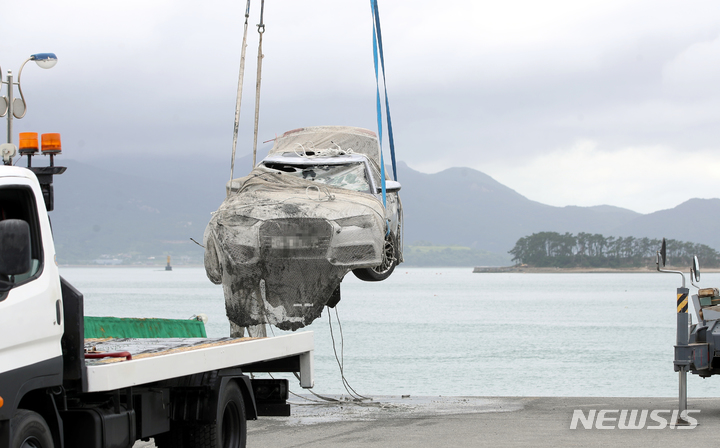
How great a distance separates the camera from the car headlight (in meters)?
9.99

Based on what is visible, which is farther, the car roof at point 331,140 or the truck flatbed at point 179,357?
the car roof at point 331,140

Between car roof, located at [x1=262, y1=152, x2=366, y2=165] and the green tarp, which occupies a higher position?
car roof, located at [x1=262, y1=152, x2=366, y2=165]

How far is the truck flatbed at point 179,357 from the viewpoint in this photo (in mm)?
5430

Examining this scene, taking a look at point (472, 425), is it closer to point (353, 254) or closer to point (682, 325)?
point (353, 254)

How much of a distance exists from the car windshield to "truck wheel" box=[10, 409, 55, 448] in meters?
6.65

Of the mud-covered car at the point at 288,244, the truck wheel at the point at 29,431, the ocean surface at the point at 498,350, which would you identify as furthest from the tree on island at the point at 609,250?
the truck wheel at the point at 29,431

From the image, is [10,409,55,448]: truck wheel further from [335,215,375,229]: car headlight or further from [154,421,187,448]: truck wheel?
[335,215,375,229]: car headlight

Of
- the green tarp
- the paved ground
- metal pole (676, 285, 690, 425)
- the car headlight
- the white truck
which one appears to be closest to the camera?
the white truck

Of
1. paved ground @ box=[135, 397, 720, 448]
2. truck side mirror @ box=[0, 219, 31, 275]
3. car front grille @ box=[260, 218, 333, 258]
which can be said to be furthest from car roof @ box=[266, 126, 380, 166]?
truck side mirror @ box=[0, 219, 31, 275]

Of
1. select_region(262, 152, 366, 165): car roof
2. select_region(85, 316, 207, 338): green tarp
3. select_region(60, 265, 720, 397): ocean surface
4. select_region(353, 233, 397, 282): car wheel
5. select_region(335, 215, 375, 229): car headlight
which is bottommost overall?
select_region(60, 265, 720, 397): ocean surface

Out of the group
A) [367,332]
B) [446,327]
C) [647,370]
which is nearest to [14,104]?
[647,370]

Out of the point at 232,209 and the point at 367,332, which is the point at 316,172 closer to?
the point at 232,209

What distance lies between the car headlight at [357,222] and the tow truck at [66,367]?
3.06 metres

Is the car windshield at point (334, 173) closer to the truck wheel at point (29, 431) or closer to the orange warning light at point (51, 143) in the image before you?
the orange warning light at point (51, 143)
